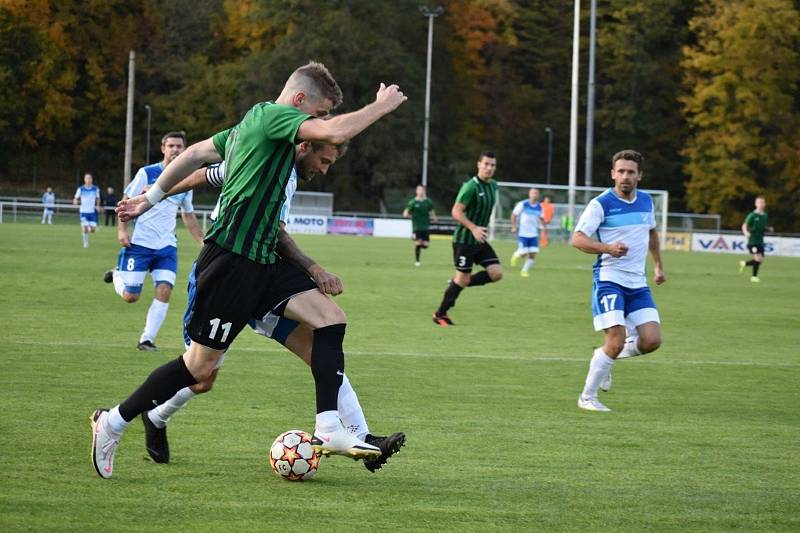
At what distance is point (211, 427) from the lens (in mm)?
8234

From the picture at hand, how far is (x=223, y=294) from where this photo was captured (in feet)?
21.2

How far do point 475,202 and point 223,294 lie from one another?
11295 mm

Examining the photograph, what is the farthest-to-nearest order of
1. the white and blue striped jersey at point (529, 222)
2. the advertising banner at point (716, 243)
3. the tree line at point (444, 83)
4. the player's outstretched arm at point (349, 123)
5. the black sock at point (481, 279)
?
1. the tree line at point (444, 83)
2. the advertising banner at point (716, 243)
3. the white and blue striped jersey at point (529, 222)
4. the black sock at point (481, 279)
5. the player's outstretched arm at point (349, 123)

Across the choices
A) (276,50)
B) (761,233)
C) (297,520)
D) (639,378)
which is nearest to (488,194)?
(639,378)

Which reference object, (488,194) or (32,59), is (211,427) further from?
(32,59)

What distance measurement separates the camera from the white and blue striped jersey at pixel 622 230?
33.1 ft

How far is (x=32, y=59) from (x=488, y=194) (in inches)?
2424

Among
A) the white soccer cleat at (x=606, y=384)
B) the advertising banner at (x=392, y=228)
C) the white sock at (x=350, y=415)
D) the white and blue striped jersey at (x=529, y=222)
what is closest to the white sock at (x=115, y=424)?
the white sock at (x=350, y=415)

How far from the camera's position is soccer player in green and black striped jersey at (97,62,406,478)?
642cm

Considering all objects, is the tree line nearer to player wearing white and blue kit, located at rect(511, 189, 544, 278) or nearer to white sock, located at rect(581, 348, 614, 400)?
player wearing white and blue kit, located at rect(511, 189, 544, 278)

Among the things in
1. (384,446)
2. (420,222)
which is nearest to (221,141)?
(384,446)

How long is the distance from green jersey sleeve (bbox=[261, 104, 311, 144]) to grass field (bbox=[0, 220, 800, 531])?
176 cm

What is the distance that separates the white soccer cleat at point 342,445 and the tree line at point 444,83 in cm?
6359

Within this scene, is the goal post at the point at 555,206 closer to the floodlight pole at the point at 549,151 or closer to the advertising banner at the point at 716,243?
the advertising banner at the point at 716,243
